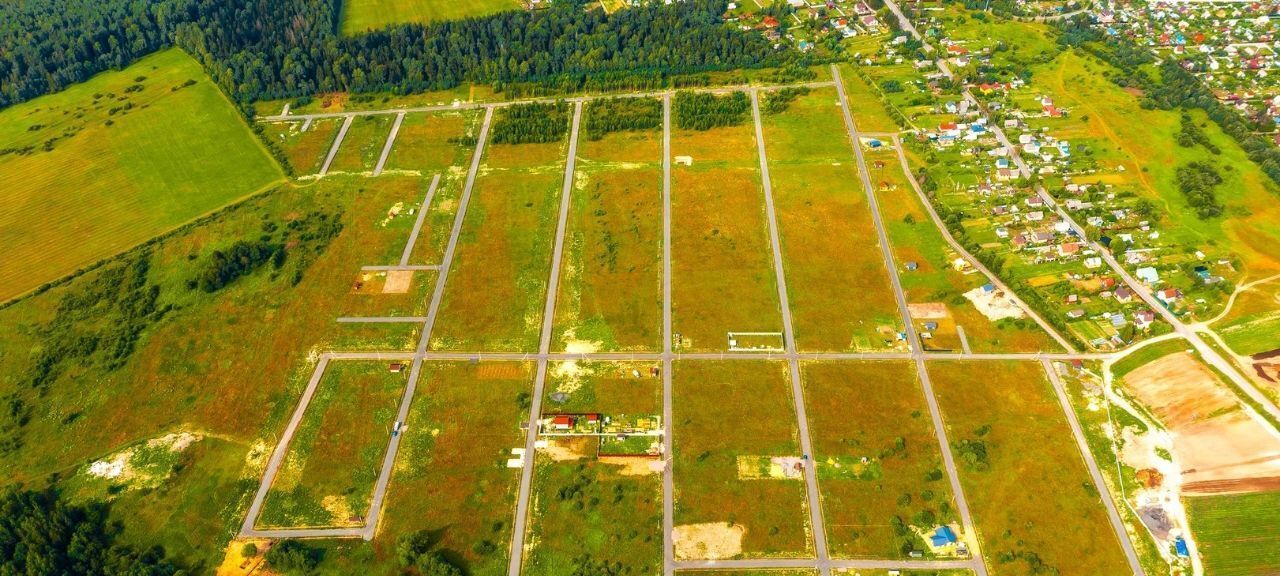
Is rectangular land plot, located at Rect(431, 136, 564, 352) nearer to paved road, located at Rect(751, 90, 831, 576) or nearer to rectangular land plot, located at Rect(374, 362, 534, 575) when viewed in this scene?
rectangular land plot, located at Rect(374, 362, 534, 575)

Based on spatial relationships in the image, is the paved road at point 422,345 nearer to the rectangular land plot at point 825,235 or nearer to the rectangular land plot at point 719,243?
the rectangular land plot at point 719,243

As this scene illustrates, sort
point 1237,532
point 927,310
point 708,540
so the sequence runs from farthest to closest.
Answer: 1. point 927,310
2. point 708,540
3. point 1237,532

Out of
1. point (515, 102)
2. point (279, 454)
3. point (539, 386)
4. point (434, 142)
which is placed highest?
point (515, 102)

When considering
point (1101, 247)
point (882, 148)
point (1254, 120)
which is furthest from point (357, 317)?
point (1254, 120)

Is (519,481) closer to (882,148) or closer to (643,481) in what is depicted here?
(643,481)

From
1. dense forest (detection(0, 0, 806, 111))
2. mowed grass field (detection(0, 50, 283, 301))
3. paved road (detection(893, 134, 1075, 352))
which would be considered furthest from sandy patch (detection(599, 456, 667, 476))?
dense forest (detection(0, 0, 806, 111))

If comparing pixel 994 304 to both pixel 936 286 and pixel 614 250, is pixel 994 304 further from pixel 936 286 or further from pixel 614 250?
pixel 614 250

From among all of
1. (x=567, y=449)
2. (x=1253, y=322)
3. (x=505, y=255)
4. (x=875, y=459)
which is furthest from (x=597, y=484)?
(x=1253, y=322)

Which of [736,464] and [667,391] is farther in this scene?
[667,391]
